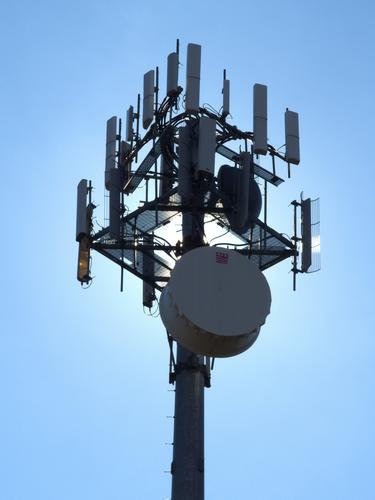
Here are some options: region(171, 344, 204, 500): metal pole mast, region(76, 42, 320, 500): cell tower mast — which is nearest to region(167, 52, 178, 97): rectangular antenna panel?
Answer: region(76, 42, 320, 500): cell tower mast

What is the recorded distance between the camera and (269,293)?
24.1 m

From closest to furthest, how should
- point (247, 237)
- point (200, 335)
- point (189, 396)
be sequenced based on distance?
point (200, 335) < point (189, 396) < point (247, 237)

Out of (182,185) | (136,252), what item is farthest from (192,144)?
(136,252)

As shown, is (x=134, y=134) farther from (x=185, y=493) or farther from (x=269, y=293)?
(x=185, y=493)

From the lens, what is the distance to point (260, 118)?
27.5 meters

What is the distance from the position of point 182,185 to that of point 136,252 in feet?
7.05

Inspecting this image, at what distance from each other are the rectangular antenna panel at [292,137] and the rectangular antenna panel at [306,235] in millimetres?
1227

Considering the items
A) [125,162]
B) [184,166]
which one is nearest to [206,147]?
[184,166]

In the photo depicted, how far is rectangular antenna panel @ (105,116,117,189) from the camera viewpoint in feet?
92.4

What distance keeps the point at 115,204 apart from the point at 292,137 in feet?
16.7

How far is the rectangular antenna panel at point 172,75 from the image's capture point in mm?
27438

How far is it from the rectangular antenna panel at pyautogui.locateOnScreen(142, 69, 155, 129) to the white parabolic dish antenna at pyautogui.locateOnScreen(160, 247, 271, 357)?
469 cm

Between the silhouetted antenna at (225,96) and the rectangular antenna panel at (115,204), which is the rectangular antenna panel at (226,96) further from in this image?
the rectangular antenna panel at (115,204)

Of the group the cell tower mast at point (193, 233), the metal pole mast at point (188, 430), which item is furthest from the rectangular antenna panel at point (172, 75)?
the metal pole mast at point (188, 430)
